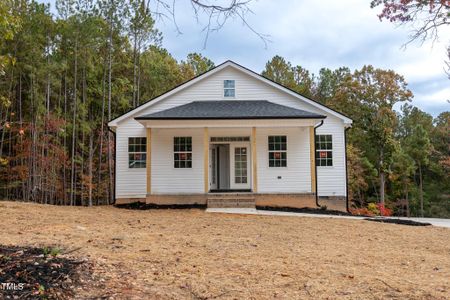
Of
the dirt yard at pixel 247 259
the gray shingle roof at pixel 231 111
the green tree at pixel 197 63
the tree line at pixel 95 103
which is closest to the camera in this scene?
the dirt yard at pixel 247 259

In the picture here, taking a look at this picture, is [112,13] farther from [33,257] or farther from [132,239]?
[33,257]

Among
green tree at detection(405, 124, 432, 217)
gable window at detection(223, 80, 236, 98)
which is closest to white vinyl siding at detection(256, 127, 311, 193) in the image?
gable window at detection(223, 80, 236, 98)

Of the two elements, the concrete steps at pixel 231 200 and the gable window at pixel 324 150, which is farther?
the gable window at pixel 324 150

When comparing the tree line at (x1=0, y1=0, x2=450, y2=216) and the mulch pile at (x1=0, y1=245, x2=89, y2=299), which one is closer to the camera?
the mulch pile at (x1=0, y1=245, x2=89, y2=299)

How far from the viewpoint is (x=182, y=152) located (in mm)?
14625

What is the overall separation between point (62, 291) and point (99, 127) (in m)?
22.0

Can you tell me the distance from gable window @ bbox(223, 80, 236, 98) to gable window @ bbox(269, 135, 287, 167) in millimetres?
2583

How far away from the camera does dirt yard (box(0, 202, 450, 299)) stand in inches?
141

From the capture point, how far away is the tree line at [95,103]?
62.6 feet

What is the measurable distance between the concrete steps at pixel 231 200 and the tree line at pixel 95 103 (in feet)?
28.1

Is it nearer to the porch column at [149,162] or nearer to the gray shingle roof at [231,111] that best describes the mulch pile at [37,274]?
the porch column at [149,162]

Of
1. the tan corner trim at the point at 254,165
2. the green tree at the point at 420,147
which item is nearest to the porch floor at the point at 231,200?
the tan corner trim at the point at 254,165

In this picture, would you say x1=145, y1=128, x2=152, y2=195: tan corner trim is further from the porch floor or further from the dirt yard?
the dirt yard

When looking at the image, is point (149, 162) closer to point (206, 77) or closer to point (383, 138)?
point (206, 77)
